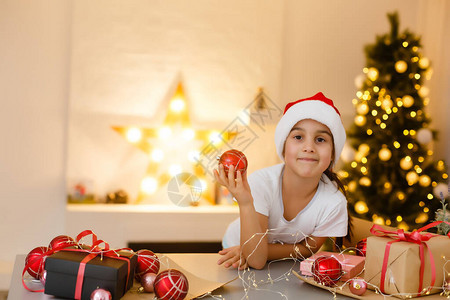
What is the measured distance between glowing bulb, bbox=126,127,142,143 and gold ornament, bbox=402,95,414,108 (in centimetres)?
230

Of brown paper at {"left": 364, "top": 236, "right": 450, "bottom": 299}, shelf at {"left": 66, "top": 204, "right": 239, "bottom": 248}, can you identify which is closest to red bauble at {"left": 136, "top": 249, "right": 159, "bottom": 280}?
brown paper at {"left": 364, "top": 236, "right": 450, "bottom": 299}

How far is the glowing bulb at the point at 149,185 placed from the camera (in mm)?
4348

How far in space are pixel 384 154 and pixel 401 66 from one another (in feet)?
2.47

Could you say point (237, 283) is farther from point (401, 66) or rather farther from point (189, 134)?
point (401, 66)

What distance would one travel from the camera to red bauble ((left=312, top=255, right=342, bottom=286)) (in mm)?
1271

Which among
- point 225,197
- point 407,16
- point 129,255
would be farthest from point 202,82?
point 129,255

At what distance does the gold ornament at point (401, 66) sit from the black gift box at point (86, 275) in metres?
3.48

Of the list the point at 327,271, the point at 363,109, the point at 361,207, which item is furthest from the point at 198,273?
the point at 363,109

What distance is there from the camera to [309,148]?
1.67 metres

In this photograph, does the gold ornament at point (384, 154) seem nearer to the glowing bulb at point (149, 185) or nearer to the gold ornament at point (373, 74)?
the gold ornament at point (373, 74)

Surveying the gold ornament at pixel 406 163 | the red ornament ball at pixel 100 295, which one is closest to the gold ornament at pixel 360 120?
the gold ornament at pixel 406 163

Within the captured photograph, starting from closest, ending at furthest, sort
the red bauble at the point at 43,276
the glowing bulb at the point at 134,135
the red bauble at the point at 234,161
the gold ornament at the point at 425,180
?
1. the red bauble at the point at 43,276
2. the red bauble at the point at 234,161
3. the gold ornament at the point at 425,180
4. the glowing bulb at the point at 134,135

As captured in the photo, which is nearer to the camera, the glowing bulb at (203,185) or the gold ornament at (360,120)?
the gold ornament at (360,120)

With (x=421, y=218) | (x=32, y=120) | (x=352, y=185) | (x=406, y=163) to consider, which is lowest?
(x=421, y=218)
